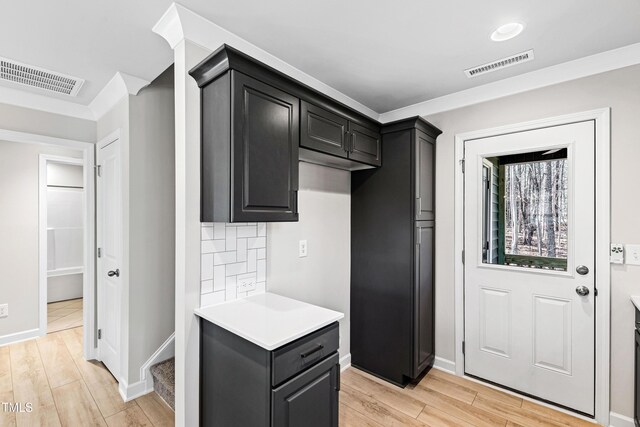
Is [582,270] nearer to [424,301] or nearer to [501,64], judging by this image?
[424,301]

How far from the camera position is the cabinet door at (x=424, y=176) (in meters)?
2.49

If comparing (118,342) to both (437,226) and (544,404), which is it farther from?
(544,404)

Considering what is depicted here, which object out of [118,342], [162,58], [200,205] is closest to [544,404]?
[200,205]

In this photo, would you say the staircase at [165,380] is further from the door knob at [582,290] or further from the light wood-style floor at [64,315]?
the door knob at [582,290]

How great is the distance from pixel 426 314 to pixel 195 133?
232cm

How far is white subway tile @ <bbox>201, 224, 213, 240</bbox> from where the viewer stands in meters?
1.72

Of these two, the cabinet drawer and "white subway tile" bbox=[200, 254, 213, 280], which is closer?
the cabinet drawer

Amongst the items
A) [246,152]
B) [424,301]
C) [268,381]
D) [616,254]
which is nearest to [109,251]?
[246,152]

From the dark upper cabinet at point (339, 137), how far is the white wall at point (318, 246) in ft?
0.75

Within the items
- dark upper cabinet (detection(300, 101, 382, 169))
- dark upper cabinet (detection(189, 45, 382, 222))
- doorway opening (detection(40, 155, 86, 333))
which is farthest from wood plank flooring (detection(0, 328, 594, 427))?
doorway opening (detection(40, 155, 86, 333))

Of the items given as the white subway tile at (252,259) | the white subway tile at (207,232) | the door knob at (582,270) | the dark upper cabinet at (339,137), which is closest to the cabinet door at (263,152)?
the dark upper cabinet at (339,137)

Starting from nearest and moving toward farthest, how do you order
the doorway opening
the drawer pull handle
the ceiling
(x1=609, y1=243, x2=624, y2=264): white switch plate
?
the drawer pull handle < the ceiling < (x1=609, y1=243, x2=624, y2=264): white switch plate < the doorway opening

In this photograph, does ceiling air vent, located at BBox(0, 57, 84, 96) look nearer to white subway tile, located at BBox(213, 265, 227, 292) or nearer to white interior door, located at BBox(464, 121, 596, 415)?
white subway tile, located at BBox(213, 265, 227, 292)

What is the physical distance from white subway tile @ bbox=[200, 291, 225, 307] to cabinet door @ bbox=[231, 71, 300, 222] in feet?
1.78
